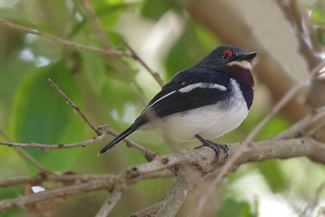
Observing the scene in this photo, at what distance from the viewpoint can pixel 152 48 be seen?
5703 millimetres

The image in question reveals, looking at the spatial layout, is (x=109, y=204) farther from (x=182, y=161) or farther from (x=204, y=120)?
(x=204, y=120)

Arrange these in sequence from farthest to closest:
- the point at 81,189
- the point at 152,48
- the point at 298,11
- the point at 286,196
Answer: the point at 152,48, the point at 286,196, the point at 298,11, the point at 81,189

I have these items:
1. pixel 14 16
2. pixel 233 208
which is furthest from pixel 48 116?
pixel 233 208

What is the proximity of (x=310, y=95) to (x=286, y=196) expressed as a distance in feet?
2.67

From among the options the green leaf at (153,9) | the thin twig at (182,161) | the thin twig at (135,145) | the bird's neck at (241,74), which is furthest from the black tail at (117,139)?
the green leaf at (153,9)

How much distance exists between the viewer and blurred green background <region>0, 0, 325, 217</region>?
3396 mm

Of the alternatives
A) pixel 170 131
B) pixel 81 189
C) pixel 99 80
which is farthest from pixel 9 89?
pixel 81 189

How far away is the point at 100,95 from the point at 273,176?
5.65 feet

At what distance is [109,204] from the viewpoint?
194 cm

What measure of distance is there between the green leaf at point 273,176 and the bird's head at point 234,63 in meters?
1.21

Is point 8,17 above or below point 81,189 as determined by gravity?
above

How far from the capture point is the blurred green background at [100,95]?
3396 mm

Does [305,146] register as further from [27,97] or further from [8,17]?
[8,17]

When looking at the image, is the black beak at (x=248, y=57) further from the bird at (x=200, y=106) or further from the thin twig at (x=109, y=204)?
the thin twig at (x=109, y=204)
